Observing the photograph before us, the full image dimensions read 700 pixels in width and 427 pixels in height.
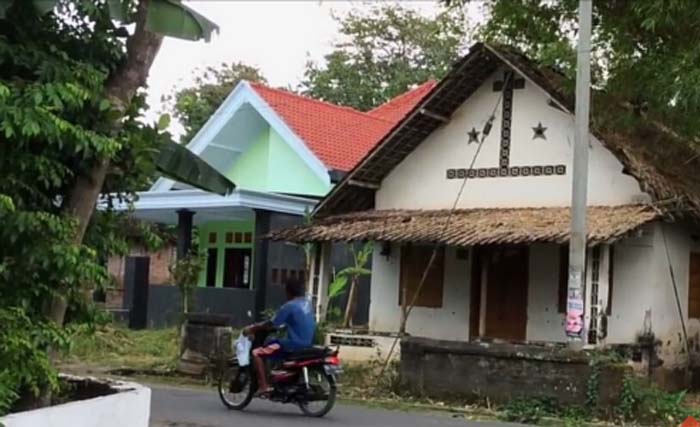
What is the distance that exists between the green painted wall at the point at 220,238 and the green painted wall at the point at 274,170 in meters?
1.52

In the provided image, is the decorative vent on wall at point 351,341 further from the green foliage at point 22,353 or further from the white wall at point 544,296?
the green foliage at point 22,353

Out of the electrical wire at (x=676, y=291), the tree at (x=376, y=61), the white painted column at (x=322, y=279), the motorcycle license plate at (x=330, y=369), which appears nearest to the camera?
the motorcycle license plate at (x=330, y=369)

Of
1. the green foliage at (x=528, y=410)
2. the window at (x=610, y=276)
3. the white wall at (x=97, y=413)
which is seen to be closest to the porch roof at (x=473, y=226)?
the window at (x=610, y=276)

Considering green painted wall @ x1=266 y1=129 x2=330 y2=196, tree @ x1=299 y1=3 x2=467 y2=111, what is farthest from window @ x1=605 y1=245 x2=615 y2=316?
tree @ x1=299 y1=3 x2=467 y2=111

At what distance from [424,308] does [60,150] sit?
39.6 ft

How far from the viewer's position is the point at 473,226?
1673cm

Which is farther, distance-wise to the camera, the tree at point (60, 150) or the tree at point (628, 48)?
the tree at point (628, 48)

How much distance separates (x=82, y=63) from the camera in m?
8.59

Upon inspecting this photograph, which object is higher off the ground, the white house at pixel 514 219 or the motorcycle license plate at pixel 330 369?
the white house at pixel 514 219

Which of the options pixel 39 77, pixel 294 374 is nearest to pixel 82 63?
pixel 39 77

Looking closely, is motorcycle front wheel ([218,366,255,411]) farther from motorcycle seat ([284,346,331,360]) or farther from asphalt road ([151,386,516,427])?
motorcycle seat ([284,346,331,360])

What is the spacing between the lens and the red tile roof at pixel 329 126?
80.7ft

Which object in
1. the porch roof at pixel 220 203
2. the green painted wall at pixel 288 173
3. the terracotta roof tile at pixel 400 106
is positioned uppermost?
the terracotta roof tile at pixel 400 106

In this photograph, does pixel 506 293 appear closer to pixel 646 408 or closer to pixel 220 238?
pixel 646 408
